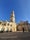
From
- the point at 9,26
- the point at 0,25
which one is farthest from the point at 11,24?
the point at 0,25

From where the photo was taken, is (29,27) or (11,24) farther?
(11,24)

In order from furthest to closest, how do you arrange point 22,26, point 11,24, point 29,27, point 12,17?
point 12,17 → point 11,24 → point 22,26 → point 29,27

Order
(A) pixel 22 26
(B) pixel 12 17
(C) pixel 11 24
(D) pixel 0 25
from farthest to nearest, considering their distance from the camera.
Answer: (B) pixel 12 17
(C) pixel 11 24
(D) pixel 0 25
(A) pixel 22 26

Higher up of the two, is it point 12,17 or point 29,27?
point 12,17

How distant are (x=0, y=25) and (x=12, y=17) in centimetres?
383

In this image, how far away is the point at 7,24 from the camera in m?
19.8

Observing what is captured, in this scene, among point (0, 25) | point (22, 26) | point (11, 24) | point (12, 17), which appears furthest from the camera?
point (12, 17)

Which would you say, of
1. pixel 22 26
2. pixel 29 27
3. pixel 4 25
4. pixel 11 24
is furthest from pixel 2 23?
pixel 29 27

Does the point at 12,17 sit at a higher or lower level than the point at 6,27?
higher

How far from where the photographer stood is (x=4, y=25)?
63.6ft

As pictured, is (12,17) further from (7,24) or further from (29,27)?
(29,27)

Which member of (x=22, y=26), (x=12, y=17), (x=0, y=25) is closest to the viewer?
(x=22, y=26)

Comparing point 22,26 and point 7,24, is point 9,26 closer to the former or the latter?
point 7,24

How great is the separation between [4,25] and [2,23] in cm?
44
